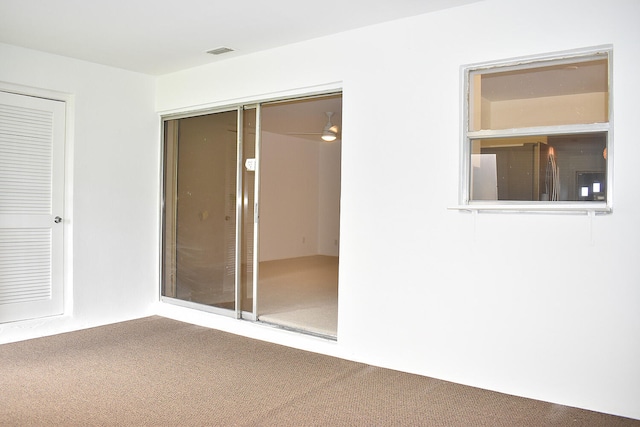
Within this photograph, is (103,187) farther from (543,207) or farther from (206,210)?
(543,207)

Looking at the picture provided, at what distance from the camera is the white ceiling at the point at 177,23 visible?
3.21 metres

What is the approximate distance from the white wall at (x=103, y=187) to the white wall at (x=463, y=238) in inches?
65.6

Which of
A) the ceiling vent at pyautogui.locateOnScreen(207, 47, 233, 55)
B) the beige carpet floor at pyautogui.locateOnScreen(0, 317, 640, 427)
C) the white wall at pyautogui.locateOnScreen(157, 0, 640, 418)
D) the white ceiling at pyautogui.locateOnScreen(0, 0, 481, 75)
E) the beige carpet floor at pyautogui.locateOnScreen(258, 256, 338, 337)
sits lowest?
the beige carpet floor at pyautogui.locateOnScreen(0, 317, 640, 427)

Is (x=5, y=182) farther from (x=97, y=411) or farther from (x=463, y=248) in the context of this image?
(x=463, y=248)

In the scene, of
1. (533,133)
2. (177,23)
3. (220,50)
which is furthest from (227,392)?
(220,50)

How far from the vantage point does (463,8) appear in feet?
10.4

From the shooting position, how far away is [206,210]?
4777 millimetres

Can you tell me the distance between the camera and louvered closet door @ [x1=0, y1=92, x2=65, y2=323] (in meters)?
4.15

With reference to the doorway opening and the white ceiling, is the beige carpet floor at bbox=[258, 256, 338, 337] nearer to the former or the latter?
the doorway opening

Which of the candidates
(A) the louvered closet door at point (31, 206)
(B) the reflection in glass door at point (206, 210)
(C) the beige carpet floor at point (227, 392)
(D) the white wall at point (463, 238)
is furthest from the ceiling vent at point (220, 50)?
(C) the beige carpet floor at point (227, 392)

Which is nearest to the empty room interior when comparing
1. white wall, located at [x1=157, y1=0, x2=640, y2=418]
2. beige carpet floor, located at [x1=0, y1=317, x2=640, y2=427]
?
white wall, located at [x1=157, y1=0, x2=640, y2=418]

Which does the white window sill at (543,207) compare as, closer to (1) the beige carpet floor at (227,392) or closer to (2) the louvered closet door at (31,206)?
(1) the beige carpet floor at (227,392)

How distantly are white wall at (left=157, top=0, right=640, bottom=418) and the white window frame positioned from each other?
0.13 feet

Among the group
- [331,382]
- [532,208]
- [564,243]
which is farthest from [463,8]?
[331,382]
